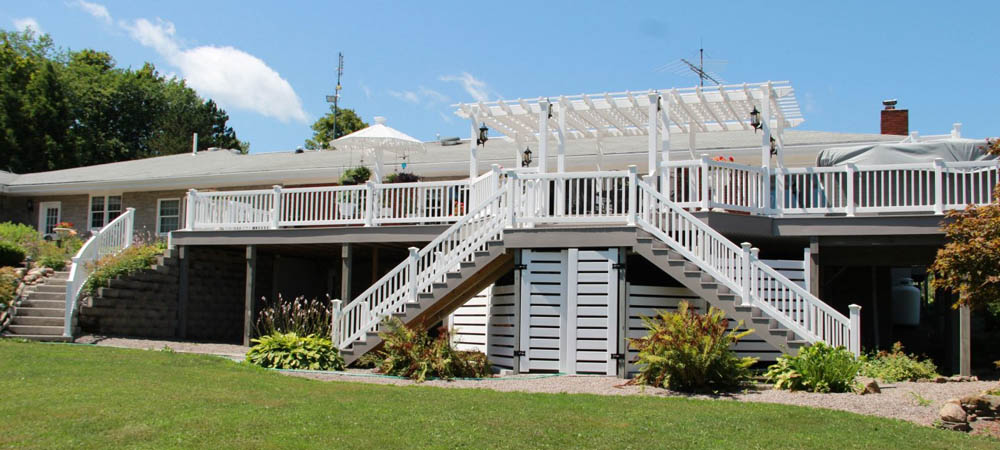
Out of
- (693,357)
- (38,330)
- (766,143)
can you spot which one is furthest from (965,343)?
(38,330)

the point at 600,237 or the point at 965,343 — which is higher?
the point at 600,237

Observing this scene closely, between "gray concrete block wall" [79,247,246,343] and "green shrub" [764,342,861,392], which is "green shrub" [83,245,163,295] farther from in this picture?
"green shrub" [764,342,861,392]

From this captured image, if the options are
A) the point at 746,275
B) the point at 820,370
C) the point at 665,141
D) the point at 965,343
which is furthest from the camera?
the point at 665,141

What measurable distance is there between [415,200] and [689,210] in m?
5.14

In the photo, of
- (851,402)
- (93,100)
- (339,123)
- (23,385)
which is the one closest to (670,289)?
(851,402)

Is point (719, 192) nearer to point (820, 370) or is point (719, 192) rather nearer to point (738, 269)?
point (738, 269)

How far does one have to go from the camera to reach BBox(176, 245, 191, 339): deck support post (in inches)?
763

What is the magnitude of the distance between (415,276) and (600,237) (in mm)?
2924

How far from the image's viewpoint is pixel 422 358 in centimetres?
1331

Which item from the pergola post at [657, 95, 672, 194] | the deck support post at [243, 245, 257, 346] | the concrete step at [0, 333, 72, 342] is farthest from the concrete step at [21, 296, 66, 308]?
the pergola post at [657, 95, 672, 194]

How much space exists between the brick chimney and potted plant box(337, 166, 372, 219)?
1184cm

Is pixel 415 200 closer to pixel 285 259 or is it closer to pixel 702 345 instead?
pixel 285 259

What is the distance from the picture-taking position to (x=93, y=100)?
47938mm

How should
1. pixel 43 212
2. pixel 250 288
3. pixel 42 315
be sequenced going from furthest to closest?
pixel 43 212
pixel 250 288
pixel 42 315
